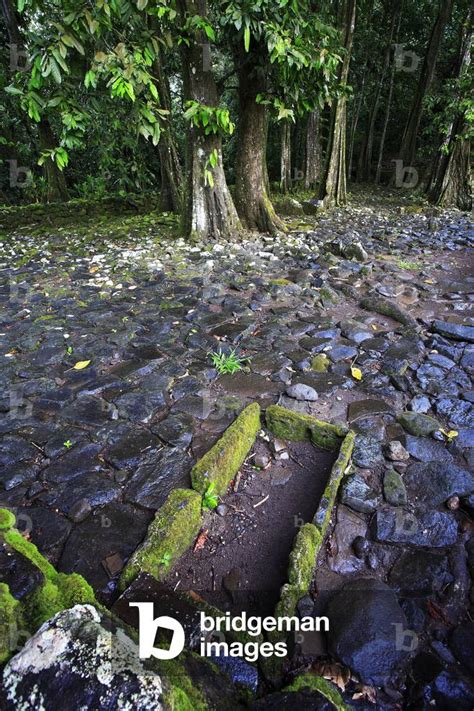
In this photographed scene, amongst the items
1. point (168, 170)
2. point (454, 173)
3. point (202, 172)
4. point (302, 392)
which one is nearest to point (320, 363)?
point (302, 392)

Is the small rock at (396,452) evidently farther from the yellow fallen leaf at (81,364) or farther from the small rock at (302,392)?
the yellow fallen leaf at (81,364)

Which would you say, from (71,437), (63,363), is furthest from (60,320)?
(71,437)

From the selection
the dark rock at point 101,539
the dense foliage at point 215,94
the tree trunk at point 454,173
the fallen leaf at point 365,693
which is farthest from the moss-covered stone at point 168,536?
the tree trunk at point 454,173

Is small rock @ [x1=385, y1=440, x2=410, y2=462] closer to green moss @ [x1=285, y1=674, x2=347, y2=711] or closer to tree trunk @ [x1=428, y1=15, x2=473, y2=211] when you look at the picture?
green moss @ [x1=285, y1=674, x2=347, y2=711]

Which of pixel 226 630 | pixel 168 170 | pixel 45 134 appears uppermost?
pixel 45 134

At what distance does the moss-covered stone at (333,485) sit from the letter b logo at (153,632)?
90 cm

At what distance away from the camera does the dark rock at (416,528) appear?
2.26 metres

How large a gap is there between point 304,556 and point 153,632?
778 millimetres

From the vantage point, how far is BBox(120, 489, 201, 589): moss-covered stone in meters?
2.03

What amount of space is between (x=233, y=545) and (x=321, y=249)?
6128 mm

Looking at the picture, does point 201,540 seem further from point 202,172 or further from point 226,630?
point 202,172

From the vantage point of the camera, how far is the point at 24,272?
6.71 m

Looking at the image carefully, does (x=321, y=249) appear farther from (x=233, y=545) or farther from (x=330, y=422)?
(x=233, y=545)

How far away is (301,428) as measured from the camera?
9.70 feet
